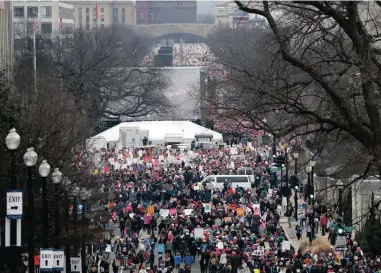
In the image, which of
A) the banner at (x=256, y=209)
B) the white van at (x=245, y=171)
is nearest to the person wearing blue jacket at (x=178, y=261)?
the banner at (x=256, y=209)

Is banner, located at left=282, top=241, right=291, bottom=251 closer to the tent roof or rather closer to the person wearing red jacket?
the person wearing red jacket

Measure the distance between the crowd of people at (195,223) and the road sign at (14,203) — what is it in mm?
12377

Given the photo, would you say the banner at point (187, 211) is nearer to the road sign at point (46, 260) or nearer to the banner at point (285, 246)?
the banner at point (285, 246)

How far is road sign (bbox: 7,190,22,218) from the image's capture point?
934 inches

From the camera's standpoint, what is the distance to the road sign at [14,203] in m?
23.7

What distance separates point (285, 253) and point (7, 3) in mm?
64203

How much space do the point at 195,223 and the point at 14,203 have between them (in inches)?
926

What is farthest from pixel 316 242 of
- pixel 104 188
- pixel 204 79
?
pixel 204 79

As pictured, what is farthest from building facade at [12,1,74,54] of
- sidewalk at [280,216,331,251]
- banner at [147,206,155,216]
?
sidewalk at [280,216,331,251]

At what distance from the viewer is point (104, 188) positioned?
5328 cm

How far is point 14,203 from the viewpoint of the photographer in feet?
78.1

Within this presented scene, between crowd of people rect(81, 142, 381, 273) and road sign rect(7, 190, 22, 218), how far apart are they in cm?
1238

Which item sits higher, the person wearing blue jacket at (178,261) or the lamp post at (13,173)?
the lamp post at (13,173)

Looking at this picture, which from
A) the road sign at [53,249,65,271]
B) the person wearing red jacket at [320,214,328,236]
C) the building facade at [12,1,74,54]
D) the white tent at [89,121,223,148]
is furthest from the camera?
the building facade at [12,1,74,54]
